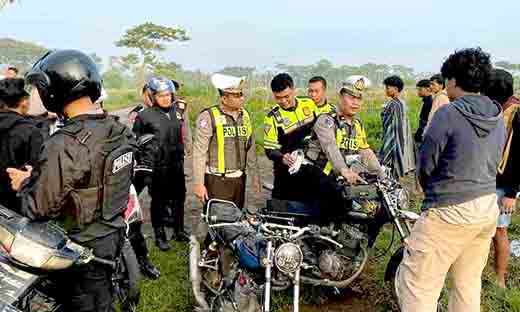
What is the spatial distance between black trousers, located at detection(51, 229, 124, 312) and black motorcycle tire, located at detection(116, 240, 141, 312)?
102cm

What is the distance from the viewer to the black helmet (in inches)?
83.0

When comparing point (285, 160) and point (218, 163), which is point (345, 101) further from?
point (218, 163)

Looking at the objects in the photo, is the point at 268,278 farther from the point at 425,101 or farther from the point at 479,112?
the point at 425,101

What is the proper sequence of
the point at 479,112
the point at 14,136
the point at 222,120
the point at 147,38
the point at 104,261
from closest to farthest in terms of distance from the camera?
the point at 104,261 → the point at 479,112 → the point at 14,136 → the point at 222,120 → the point at 147,38

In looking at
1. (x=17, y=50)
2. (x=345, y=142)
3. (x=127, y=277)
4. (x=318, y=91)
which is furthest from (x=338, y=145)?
(x=17, y=50)

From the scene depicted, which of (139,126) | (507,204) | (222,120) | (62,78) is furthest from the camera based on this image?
(139,126)

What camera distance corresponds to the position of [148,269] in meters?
4.14

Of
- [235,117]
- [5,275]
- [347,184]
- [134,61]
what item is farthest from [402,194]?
[134,61]

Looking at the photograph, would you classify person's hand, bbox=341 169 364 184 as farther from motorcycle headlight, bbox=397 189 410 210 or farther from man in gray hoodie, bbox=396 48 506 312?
man in gray hoodie, bbox=396 48 506 312

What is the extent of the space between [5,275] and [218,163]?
2.13 metres

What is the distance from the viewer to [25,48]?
190 ft

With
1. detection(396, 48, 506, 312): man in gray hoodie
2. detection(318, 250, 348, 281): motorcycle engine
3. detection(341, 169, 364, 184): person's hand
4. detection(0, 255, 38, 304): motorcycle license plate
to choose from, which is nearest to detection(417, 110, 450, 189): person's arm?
detection(396, 48, 506, 312): man in gray hoodie

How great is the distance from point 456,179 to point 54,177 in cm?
198

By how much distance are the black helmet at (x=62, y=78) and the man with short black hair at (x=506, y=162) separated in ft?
9.14
